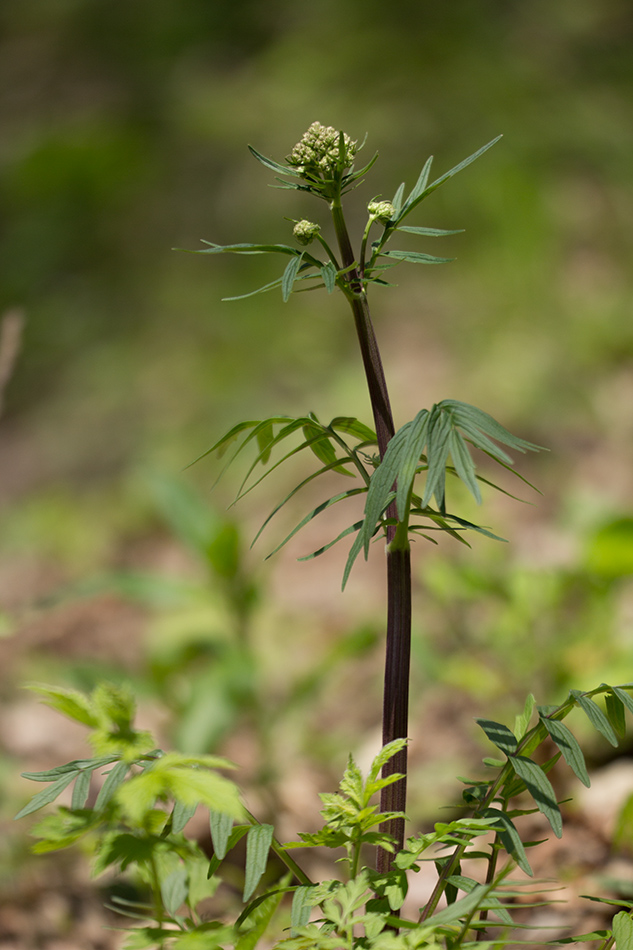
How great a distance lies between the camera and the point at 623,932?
60 centimetres

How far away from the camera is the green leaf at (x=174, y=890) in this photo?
2.14ft

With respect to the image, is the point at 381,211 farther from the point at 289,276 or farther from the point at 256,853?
the point at 256,853

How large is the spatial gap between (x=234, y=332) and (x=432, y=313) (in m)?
0.95

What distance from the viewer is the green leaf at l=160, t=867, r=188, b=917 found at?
2.14 feet

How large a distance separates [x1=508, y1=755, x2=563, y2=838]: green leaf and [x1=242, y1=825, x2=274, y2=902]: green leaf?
224 millimetres

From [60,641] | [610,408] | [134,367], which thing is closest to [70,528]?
[60,641]

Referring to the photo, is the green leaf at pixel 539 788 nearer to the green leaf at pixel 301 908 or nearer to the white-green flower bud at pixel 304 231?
the green leaf at pixel 301 908

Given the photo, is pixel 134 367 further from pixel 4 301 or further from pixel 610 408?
pixel 610 408

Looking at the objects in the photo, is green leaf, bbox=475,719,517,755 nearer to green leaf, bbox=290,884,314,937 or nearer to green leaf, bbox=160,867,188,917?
green leaf, bbox=290,884,314,937

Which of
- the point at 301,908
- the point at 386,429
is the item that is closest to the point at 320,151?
the point at 386,429

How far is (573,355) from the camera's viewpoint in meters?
2.84

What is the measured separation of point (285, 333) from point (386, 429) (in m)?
2.74

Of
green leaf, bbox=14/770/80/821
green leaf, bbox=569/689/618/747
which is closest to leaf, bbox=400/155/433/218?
green leaf, bbox=569/689/618/747

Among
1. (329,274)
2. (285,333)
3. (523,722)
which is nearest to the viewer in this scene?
(329,274)
